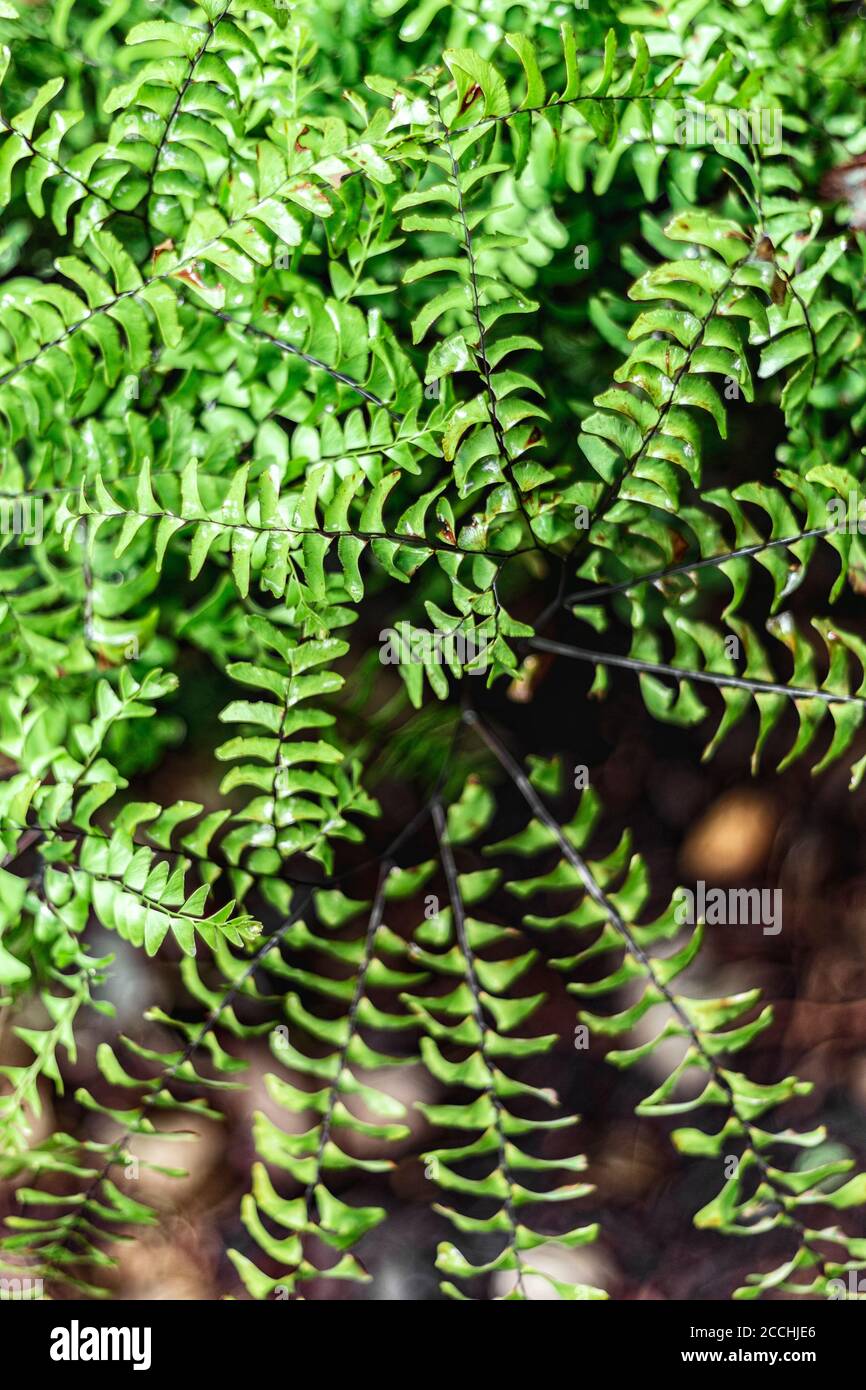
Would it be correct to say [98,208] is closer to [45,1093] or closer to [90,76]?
[90,76]

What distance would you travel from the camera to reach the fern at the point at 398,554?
85cm

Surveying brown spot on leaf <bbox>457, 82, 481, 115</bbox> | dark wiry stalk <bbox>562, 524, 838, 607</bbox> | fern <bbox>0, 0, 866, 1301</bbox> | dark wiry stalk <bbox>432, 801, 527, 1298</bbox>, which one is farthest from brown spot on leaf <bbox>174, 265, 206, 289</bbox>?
dark wiry stalk <bbox>432, 801, 527, 1298</bbox>

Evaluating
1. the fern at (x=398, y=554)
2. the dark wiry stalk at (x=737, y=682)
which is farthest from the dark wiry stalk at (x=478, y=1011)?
the dark wiry stalk at (x=737, y=682)

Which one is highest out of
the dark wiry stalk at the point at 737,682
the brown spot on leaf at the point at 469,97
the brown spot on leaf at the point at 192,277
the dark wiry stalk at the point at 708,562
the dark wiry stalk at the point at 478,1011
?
the brown spot on leaf at the point at 469,97

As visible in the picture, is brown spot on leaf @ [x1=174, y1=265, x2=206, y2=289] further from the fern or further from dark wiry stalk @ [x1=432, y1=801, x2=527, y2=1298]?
dark wiry stalk @ [x1=432, y1=801, x2=527, y2=1298]

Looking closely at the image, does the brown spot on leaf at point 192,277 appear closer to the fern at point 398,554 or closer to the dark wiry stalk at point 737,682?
the fern at point 398,554

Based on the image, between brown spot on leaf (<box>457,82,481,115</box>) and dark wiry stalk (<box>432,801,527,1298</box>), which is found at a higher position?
brown spot on leaf (<box>457,82,481,115</box>)

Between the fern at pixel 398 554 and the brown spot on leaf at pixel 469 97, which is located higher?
the brown spot on leaf at pixel 469 97

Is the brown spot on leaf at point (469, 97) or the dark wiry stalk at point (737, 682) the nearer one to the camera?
the brown spot on leaf at point (469, 97)

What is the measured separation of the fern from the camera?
2.79ft

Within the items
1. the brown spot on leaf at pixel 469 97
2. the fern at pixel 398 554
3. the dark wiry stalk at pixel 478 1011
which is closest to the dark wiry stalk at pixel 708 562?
the fern at pixel 398 554

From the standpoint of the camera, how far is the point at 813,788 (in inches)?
50.5

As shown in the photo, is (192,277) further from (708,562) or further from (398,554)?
(708,562)

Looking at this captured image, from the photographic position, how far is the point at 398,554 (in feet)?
2.90
